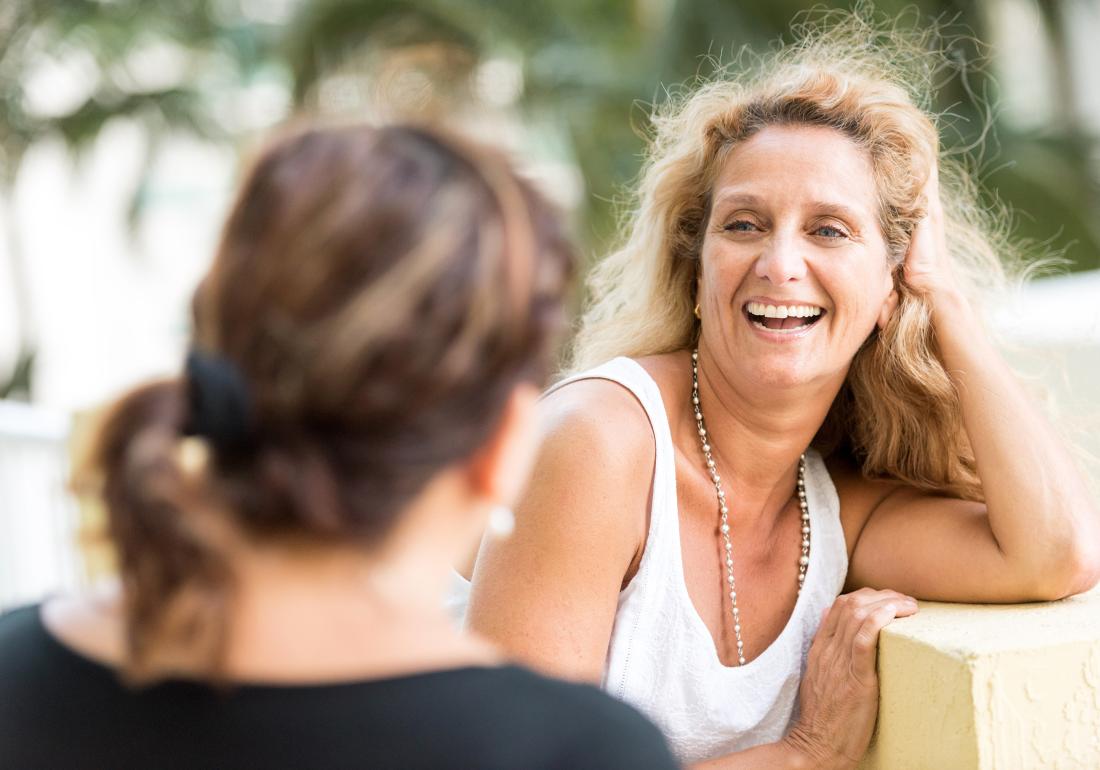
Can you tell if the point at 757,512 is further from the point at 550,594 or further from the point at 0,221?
the point at 0,221

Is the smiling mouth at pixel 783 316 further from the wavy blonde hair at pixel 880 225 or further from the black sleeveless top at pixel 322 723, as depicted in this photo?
the black sleeveless top at pixel 322 723

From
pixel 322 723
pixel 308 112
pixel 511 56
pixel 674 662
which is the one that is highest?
pixel 511 56

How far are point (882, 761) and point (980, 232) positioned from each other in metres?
1.27

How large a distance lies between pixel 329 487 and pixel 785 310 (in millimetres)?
1482

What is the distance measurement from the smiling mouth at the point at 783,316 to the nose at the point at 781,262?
0.05m

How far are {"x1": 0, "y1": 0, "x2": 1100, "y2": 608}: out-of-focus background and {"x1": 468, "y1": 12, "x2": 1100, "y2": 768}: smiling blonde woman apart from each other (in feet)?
1.58

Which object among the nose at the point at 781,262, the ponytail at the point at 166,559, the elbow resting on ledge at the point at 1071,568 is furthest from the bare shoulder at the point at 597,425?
the ponytail at the point at 166,559

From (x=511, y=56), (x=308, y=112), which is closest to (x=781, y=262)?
(x=308, y=112)

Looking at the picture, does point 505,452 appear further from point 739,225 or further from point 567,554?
point 739,225

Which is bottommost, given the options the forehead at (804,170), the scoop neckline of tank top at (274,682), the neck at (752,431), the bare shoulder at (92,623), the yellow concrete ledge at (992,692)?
the yellow concrete ledge at (992,692)

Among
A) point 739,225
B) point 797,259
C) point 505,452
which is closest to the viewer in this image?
point 505,452

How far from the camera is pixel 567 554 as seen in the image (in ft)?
7.11

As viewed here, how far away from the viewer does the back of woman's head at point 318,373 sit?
1.05 m

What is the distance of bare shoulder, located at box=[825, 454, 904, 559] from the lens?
105 inches
